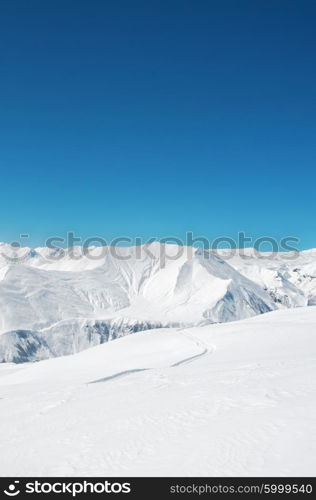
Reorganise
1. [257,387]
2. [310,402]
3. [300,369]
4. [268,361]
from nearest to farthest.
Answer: [310,402] → [257,387] → [300,369] → [268,361]

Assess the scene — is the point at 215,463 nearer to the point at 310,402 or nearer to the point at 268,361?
the point at 310,402

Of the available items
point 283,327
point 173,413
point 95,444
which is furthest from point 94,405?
point 283,327

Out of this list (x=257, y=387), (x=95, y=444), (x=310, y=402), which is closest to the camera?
(x=95, y=444)
